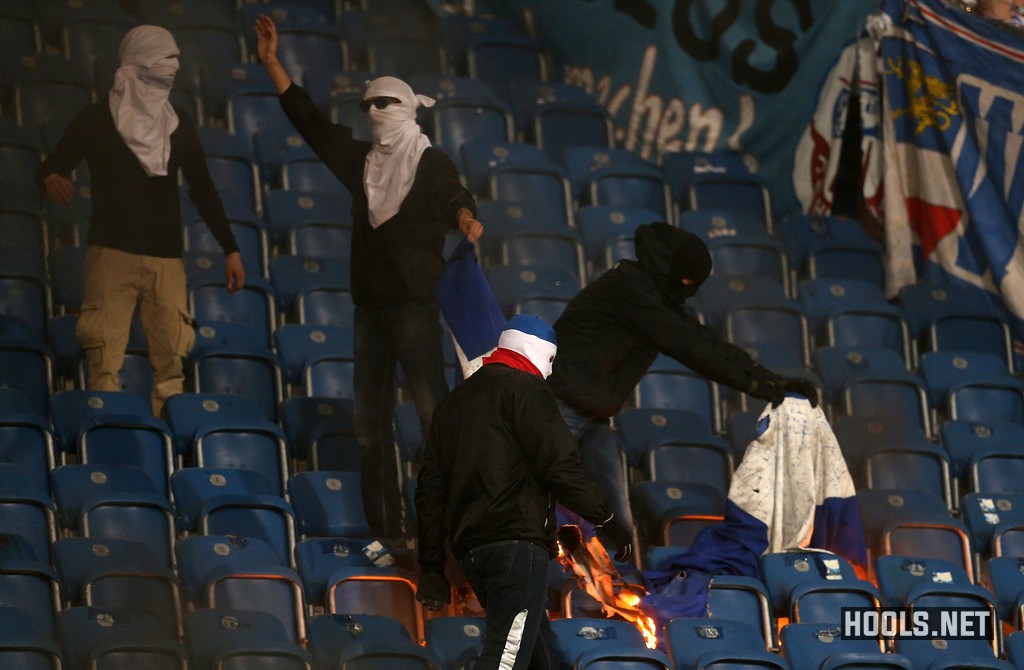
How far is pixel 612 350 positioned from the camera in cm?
688

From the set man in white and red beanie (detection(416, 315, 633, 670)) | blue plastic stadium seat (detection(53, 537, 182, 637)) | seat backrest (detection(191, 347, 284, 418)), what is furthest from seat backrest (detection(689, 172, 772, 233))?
blue plastic stadium seat (detection(53, 537, 182, 637))

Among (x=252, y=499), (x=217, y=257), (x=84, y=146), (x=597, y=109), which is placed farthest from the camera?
(x=597, y=109)

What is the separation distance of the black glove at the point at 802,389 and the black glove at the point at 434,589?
1879mm

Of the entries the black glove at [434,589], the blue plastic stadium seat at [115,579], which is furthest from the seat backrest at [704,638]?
the blue plastic stadium seat at [115,579]

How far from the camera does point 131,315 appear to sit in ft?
23.5

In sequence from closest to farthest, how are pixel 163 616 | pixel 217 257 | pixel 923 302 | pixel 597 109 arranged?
pixel 163 616 < pixel 217 257 < pixel 923 302 < pixel 597 109

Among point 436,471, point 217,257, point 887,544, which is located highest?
point 217,257

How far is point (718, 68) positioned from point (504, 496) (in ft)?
15.6

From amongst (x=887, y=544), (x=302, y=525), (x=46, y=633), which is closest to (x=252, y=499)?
(x=302, y=525)

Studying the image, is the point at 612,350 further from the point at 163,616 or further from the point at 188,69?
the point at 188,69

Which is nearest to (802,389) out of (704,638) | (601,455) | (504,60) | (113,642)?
(601,455)

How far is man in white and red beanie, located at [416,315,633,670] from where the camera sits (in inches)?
220

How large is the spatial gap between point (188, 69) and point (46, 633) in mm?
4258
